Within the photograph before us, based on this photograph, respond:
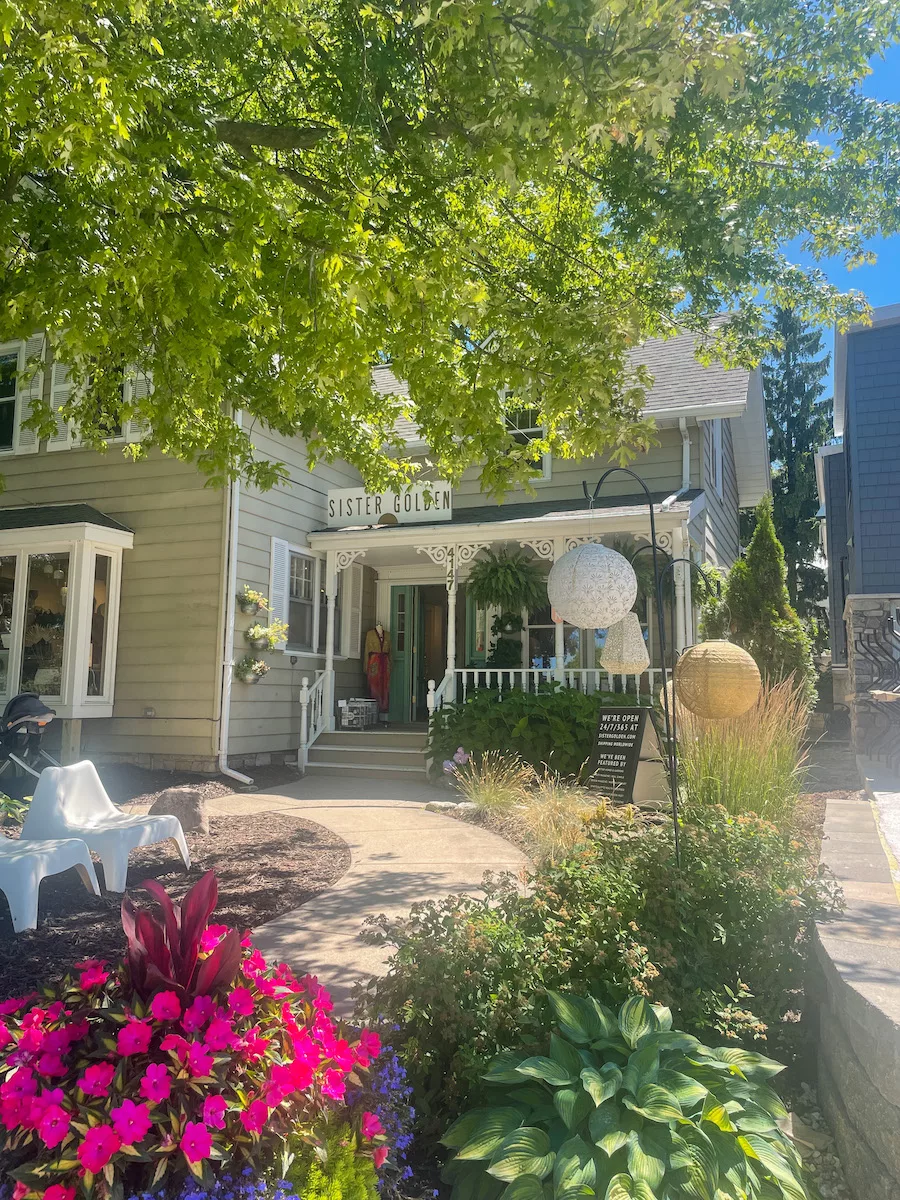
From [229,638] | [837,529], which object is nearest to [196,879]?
[229,638]

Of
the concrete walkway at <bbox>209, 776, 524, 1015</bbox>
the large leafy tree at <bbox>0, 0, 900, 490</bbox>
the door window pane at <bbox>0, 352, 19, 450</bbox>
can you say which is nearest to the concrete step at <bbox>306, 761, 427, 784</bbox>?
the concrete walkway at <bbox>209, 776, 524, 1015</bbox>

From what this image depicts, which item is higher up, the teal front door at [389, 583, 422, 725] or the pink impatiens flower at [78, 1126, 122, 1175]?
the teal front door at [389, 583, 422, 725]

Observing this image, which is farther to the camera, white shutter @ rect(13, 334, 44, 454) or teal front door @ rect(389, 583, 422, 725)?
teal front door @ rect(389, 583, 422, 725)

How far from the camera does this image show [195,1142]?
1.66m

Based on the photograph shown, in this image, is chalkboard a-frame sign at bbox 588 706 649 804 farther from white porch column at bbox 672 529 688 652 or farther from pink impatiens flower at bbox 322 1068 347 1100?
white porch column at bbox 672 529 688 652

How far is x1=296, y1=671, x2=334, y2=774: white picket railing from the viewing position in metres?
11.7

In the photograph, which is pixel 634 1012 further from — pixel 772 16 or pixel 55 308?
pixel 772 16

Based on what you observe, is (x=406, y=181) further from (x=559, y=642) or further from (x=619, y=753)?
(x=559, y=642)

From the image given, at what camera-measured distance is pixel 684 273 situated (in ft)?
23.9

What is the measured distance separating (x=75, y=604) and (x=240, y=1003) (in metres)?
10.2

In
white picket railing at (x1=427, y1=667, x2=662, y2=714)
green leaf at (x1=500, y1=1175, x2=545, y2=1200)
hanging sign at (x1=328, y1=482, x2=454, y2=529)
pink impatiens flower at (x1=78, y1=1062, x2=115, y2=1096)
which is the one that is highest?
hanging sign at (x1=328, y1=482, x2=454, y2=529)

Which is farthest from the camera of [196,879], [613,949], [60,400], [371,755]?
[60,400]

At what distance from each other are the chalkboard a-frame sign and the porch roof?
4.49 m

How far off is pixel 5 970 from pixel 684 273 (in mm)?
6994
